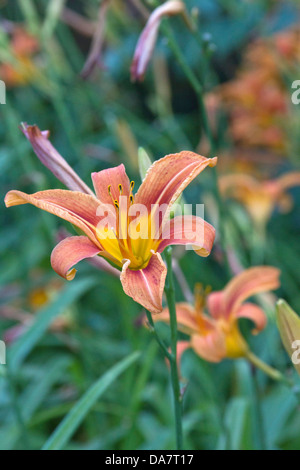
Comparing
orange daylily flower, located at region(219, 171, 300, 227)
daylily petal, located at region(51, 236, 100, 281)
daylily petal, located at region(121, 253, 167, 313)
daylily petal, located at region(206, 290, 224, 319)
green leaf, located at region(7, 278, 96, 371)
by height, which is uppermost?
orange daylily flower, located at region(219, 171, 300, 227)

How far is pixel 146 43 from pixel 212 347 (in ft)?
1.34

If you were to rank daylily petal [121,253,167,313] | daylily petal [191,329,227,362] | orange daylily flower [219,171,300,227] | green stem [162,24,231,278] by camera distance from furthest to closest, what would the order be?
orange daylily flower [219,171,300,227] → green stem [162,24,231,278] → daylily petal [191,329,227,362] → daylily petal [121,253,167,313]

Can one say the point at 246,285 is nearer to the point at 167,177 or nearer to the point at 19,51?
the point at 167,177

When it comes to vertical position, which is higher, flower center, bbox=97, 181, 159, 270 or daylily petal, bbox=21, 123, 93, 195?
daylily petal, bbox=21, 123, 93, 195

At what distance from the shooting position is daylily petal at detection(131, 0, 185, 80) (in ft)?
2.17

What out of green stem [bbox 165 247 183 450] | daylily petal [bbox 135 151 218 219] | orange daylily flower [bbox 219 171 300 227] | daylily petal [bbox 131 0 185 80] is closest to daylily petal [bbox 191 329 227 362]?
green stem [bbox 165 247 183 450]

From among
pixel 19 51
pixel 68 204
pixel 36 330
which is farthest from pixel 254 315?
pixel 19 51

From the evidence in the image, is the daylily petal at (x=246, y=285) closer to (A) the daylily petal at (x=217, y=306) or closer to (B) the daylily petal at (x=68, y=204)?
(A) the daylily petal at (x=217, y=306)

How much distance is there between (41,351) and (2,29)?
101 centimetres

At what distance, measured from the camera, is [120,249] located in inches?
20.9

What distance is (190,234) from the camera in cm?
48

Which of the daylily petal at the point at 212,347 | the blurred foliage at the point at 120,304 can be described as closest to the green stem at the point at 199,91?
the blurred foliage at the point at 120,304

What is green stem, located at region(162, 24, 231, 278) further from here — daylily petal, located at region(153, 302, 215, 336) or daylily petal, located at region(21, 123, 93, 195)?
daylily petal, located at region(21, 123, 93, 195)
